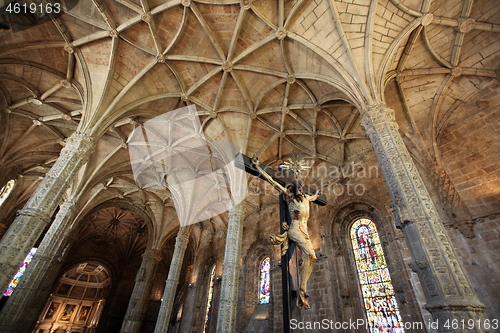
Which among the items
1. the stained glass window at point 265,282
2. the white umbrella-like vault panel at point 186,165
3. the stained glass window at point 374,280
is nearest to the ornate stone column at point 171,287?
the white umbrella-like vault panel at point 186,165

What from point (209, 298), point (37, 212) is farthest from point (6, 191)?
point (209, 298)

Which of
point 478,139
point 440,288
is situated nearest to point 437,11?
point 478,139

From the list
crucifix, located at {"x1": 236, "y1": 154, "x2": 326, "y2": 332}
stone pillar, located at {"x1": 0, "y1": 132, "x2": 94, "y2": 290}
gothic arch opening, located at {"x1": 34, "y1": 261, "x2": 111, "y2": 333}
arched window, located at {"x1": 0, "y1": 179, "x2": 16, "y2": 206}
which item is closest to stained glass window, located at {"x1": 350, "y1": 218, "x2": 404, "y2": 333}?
crucifix, located at {"x1": 236, "y1": 154, "x2": 326, "y2": 332}

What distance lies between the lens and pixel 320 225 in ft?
→ 37.0

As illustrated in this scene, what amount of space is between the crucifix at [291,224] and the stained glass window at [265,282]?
9.45m

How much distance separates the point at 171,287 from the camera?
41.0 ft

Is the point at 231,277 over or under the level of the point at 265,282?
under

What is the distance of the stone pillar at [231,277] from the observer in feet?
26.5

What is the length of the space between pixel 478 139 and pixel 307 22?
7.38 metres

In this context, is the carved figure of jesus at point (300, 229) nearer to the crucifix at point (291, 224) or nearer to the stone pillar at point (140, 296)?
the crucifix at point (291, 224)

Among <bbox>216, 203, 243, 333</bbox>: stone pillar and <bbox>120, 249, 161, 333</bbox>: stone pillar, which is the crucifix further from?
<bbox>120, 249, 161, 333</bbox>: stone pillar

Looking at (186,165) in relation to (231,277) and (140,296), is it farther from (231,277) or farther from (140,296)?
(140,296)

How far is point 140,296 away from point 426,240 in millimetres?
16729

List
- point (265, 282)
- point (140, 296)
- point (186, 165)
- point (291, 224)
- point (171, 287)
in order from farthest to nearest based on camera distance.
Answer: point (140, 296) → point (186, 165) → point (265, 282) → point (171, 287) → point (291, 224)
